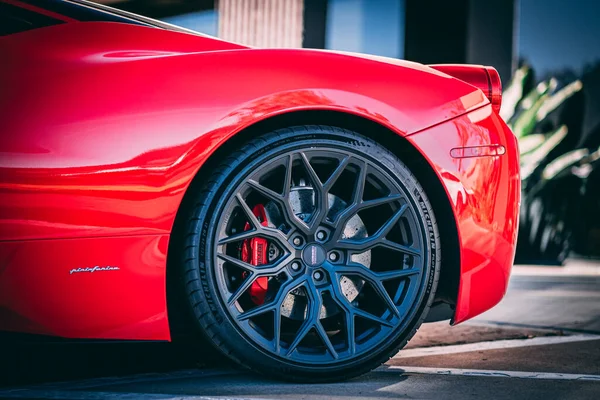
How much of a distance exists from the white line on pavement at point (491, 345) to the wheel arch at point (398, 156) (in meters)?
0.46

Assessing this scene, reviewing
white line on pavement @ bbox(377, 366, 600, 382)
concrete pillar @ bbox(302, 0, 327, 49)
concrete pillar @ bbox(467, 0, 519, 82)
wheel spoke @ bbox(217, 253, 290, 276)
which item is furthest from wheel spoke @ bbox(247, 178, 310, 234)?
concrete pillar @ bbox(467, 0, 519, 82)

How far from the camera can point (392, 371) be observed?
2.14 m

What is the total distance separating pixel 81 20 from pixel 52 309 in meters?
0.94

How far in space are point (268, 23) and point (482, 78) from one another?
802cm

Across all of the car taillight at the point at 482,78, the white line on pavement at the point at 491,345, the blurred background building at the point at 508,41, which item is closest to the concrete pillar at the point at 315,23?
the blurred background building at the point at 508,41

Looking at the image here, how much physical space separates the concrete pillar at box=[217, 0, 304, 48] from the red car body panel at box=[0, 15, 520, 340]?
25.6 feet

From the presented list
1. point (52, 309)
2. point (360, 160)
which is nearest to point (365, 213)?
point (360, 160)

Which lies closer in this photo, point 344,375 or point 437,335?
point 344,375

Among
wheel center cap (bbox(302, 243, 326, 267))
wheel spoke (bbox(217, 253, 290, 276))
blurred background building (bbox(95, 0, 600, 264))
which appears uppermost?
blurred background building (bbox(95, 0, 600, 264))

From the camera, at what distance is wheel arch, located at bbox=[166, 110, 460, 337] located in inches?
75.4

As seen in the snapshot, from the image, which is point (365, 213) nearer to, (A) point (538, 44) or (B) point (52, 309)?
(B) point (52, 309)

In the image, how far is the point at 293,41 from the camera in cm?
969

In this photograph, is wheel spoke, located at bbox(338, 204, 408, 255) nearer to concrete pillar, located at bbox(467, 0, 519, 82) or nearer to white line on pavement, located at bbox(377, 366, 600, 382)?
white line on pavement, located at bbox(377, 366, 600, 382)

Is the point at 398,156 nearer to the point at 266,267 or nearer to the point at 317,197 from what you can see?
the point at 317,197
